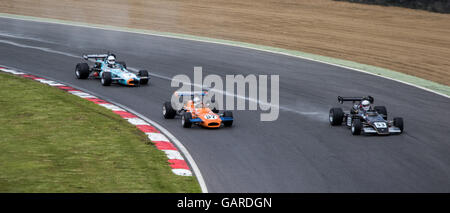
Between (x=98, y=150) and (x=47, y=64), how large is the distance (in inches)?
525

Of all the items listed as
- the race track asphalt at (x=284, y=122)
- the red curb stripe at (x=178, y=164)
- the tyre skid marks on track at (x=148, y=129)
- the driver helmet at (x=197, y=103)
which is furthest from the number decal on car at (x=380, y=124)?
the red curb stripe at (x=178, y=164)

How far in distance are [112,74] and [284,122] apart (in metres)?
7.53

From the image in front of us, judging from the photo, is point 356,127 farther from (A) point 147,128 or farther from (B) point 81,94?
(B) point 81,94

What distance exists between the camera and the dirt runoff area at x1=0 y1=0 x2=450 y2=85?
97.8 ft

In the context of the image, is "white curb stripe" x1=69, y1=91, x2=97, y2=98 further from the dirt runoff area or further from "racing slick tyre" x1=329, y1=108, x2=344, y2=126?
the dirt runoff area

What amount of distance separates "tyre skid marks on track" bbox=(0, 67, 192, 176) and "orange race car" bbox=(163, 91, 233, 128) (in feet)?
2.57

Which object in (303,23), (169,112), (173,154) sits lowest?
(173,154)

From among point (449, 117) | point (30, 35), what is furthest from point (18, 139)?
point (30, 35)

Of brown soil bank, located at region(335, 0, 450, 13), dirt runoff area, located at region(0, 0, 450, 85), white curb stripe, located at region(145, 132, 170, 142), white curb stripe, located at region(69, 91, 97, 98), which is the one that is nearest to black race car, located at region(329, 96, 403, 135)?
white curb stripe, located at region(145, 132, 170, 142)

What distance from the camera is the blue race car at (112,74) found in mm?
22891

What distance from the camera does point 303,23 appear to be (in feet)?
120

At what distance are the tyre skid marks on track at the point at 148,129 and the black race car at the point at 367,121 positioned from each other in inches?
183

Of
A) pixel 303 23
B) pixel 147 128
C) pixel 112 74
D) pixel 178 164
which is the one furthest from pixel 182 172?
pixel 303 23
